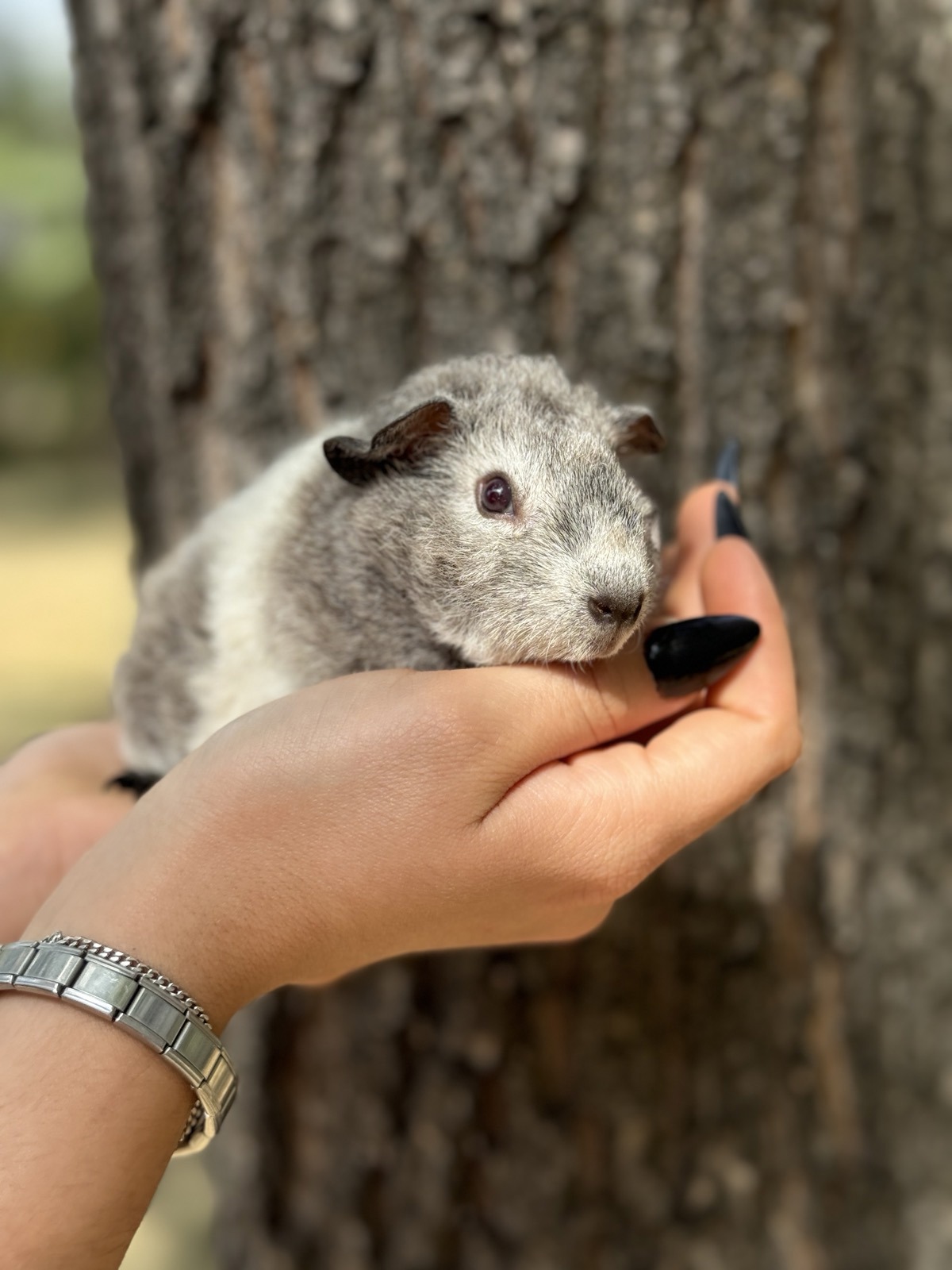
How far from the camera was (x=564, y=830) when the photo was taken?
5.15 feet

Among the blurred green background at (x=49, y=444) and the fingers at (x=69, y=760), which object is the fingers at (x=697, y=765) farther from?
the blurred green background at (x=49, y=444)

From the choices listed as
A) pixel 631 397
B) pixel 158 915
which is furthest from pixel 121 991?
pixel 631 397

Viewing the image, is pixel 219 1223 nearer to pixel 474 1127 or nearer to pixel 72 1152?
pixel 474 1127

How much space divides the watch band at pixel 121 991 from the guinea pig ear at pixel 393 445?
831mm

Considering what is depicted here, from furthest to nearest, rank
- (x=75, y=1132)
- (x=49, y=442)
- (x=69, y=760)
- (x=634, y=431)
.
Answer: (x=49, y=442)
(x=69, y=760)
(x=634, y=431)
(x=75, y=1132)

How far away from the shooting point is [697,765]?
164 centimetres

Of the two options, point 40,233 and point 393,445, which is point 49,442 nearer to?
point 40,233

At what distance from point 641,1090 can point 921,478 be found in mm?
1738

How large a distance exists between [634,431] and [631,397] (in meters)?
0.60

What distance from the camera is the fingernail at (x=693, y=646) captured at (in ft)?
5.53

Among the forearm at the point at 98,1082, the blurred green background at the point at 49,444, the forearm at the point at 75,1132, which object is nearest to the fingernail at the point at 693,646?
the forearm at the point at 98,1082

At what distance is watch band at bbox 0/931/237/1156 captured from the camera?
4.50 feet

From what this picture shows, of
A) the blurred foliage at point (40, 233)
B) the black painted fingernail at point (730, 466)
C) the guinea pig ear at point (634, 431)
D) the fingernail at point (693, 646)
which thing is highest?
the blurred foliage at point (40, 233)

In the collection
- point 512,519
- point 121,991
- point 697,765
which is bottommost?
point 121,991
